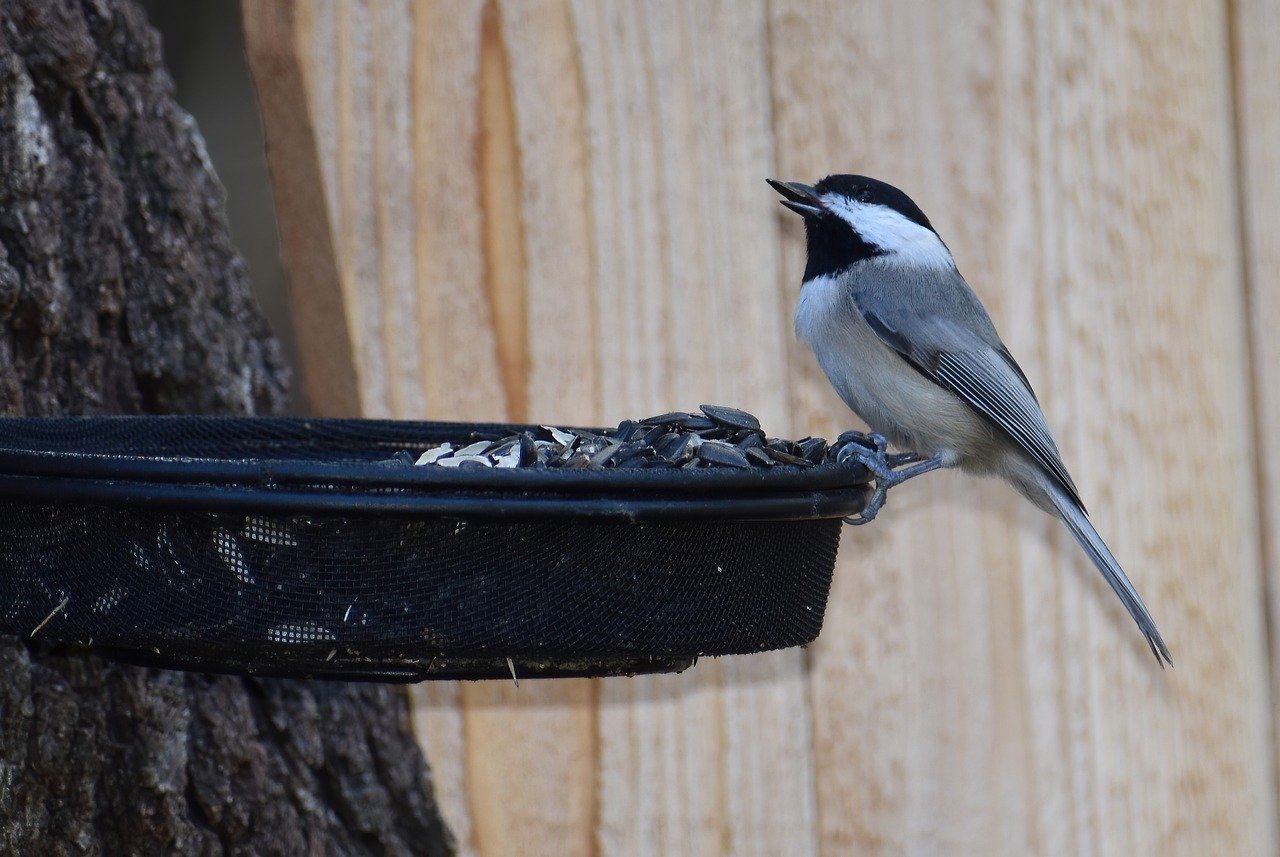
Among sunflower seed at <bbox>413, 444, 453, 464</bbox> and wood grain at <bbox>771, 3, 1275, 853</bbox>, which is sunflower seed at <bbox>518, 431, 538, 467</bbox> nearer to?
sunflower seed at <bbox>413, 444, 453, 464</bbox>

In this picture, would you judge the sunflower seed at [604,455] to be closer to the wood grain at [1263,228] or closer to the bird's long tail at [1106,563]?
the bird's long tail at [1106,563]

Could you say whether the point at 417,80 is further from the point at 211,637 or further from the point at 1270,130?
the point at 1270,130

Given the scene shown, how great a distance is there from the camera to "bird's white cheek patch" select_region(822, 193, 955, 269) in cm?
210

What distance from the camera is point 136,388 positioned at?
6.16 ft

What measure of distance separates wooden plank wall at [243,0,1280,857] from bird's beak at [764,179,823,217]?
0.08 metres

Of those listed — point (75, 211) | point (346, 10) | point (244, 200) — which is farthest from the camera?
point (244, 200)

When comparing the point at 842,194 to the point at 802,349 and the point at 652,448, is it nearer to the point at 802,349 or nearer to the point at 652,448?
the point at 802,349

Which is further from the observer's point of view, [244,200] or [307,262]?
[244,200]

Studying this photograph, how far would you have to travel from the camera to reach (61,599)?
44.5 inches

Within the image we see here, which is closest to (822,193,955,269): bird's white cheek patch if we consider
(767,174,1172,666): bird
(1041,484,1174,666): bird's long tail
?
(767,174,1172,666): bird

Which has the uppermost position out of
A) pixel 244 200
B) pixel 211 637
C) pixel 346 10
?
pixel 244 200

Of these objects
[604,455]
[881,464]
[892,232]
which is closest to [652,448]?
[604,455]

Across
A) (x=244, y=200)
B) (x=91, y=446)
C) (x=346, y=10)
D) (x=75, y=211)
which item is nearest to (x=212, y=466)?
(x=91, y=446)

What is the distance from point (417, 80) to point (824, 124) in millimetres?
657
